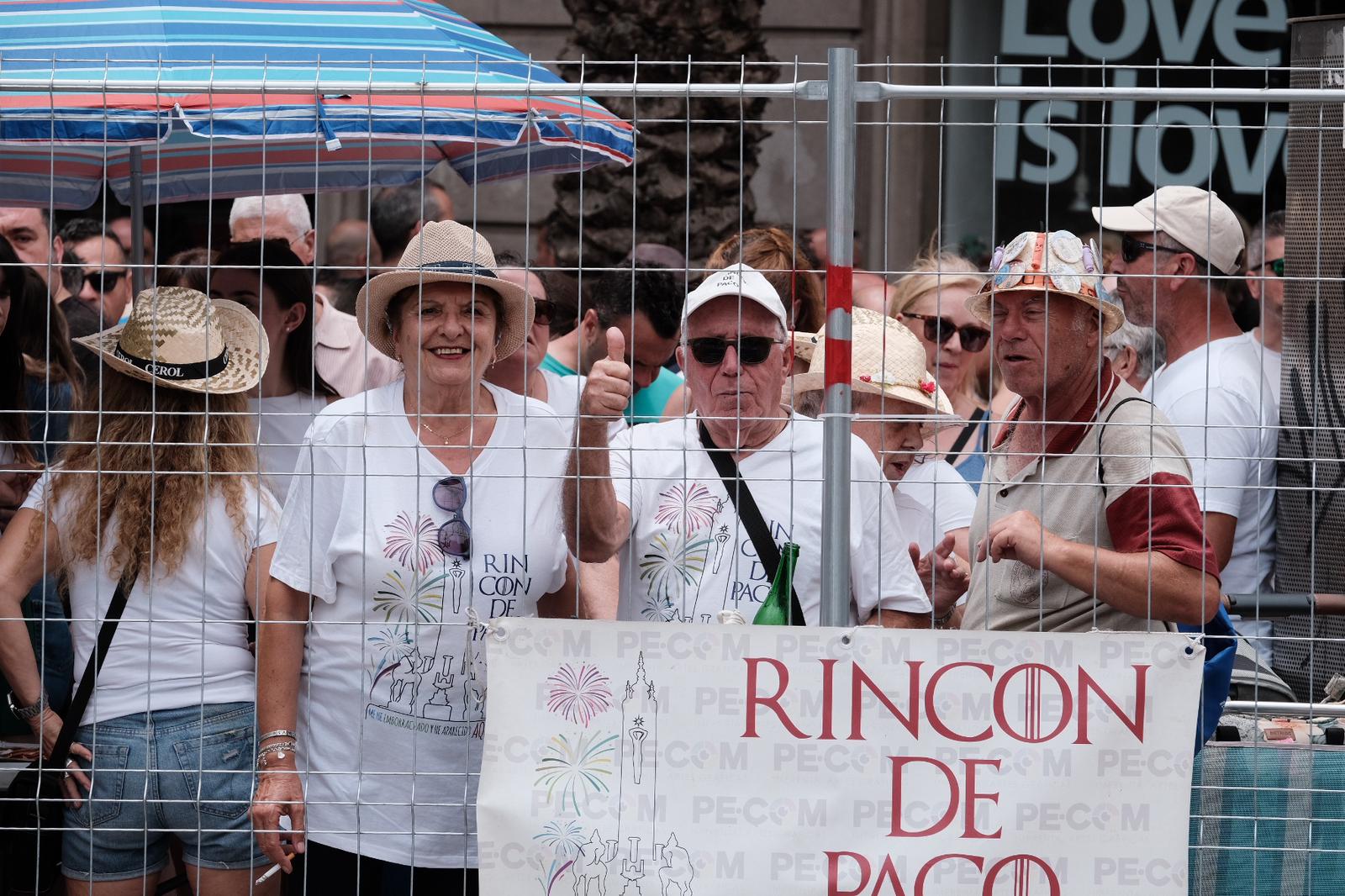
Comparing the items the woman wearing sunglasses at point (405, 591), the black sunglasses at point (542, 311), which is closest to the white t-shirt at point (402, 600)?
the woman wearing sunglasses at point (405, 591)

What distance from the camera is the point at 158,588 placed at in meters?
3.38

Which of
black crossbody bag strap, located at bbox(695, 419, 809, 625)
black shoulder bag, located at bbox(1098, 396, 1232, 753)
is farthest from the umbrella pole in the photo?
black shoulder bag, located at bbox(1098, 396, 1232, 753)

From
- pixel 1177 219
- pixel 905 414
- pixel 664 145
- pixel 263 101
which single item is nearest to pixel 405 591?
pixel 263 101

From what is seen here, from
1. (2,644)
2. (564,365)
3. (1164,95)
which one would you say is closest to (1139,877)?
(1164,95)

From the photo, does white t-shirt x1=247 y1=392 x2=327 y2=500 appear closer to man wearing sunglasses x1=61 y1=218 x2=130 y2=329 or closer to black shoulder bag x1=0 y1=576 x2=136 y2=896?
black shoulder bag x1=0 y1=576 x2=136 y2=896

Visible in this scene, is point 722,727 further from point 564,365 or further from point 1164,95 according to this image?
point 564,365

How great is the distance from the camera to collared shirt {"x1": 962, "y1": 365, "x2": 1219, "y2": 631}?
2.95 m

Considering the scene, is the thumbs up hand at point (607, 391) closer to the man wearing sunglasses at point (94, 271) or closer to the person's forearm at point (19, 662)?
the person's forearm at point (19, 662)

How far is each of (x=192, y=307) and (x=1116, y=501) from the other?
1.97 meters

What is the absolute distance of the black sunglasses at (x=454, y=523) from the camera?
3107mm

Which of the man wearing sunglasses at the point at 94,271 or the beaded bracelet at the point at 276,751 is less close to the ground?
the man wearing sunglasses at the point at 94,271

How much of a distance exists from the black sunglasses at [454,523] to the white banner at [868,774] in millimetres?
464

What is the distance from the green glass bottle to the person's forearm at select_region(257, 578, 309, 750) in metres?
0.91

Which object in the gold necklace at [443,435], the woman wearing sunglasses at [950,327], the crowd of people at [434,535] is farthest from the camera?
the woman wearing sunglasses at [950,327]
